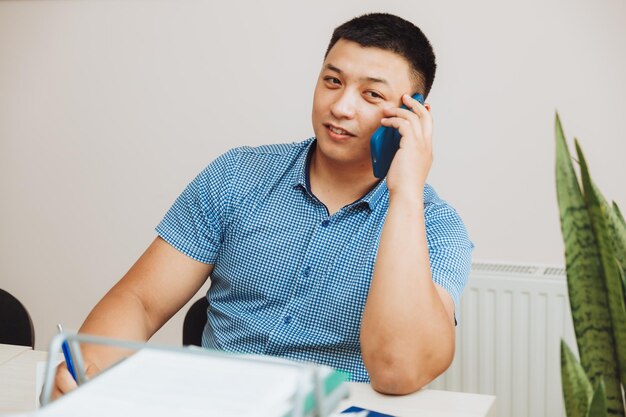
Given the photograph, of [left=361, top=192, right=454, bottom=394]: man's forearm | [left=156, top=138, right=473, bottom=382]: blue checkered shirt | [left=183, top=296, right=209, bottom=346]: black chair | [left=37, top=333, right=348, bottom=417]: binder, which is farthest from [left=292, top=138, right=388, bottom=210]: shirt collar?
[left=37, top=333, right=348, bottom=417]: binder

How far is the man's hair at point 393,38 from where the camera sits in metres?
1.65

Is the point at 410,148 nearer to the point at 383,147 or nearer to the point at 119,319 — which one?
the point at 383,147

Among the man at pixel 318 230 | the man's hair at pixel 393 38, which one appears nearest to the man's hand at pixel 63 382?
the man at pixel 318 230

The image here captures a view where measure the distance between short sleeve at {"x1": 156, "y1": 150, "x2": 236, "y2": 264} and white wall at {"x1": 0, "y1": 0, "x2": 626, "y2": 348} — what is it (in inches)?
26.4

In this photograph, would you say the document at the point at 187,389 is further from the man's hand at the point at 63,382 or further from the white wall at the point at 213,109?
the white wall at the point at 213,109

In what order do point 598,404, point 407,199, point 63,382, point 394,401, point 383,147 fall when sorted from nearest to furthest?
point 598,404 → point 63,382 → point 394,401 → point 407,199 → point 383,147

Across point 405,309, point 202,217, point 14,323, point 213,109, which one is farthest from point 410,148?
point 213,109

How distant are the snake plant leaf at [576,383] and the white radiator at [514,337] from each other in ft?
4.26

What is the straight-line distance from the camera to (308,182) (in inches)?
67.6

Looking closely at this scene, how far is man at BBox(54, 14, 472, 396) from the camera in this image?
5.13ft

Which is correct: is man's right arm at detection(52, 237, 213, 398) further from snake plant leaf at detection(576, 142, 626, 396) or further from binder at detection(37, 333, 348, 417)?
snake plant leaf at detection(576, 142, 626, 396)

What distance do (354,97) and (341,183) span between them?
0.59 feet

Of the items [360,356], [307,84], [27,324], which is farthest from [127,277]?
[307,84]

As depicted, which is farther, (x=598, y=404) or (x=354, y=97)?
(x=354, y=97)
